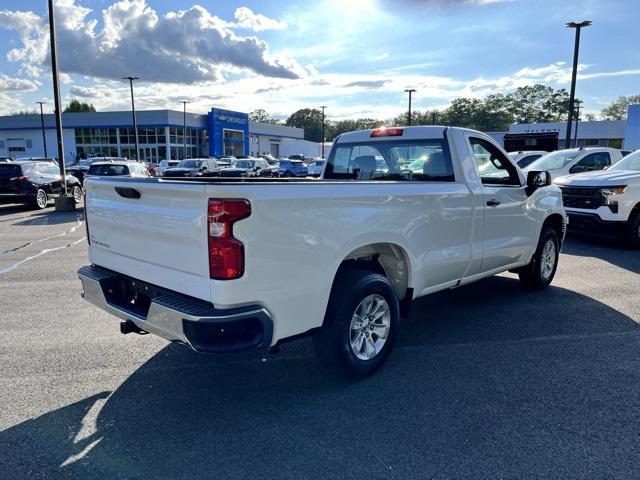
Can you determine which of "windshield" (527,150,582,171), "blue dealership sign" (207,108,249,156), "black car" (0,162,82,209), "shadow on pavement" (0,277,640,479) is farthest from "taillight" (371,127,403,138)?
"blue dealership sign" (207,108,249,156)

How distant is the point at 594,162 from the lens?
1400 centimetres

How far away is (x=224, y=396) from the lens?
3664 millimetres

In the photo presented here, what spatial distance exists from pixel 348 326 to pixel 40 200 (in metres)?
16.2

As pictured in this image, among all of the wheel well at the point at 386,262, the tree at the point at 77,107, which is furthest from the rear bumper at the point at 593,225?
the tree at the point at 77,107

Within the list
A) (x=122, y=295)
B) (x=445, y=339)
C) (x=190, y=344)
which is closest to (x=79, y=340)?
(x=122, y=295)

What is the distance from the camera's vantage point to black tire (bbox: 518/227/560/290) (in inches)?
249

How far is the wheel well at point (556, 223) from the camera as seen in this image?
6.48 meters

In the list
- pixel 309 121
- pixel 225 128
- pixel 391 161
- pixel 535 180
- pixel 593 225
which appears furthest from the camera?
pixel 309 121

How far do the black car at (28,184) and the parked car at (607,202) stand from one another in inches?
620

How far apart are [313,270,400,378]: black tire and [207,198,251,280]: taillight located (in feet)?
3.25

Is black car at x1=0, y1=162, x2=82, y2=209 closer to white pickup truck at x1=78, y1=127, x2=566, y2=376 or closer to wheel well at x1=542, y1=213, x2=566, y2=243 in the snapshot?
white pickup truck at x1=78, y1=127, x2=566, y2=376

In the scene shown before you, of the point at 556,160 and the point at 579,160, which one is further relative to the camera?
the point at 556,160

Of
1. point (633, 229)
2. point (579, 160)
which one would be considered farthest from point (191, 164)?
point (633, 229)

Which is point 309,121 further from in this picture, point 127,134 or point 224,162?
point 224,162
